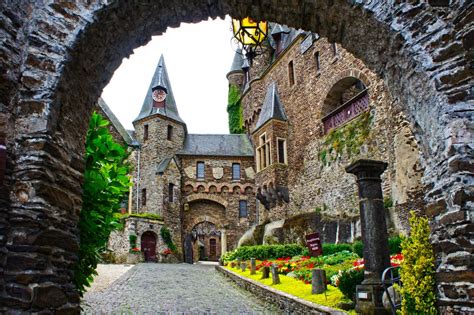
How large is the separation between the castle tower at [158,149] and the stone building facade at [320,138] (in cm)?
646

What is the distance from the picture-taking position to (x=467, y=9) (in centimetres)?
366

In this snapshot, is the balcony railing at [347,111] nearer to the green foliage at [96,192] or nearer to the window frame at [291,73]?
the window frame at [291,73]

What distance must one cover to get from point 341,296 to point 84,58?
19.4 ft

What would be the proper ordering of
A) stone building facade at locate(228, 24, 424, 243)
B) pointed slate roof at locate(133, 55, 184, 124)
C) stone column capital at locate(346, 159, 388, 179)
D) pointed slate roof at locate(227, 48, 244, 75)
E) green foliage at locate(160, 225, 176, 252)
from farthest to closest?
pointed slate roof at locate(227, 48, 244, 75) < pointed slate roof at locate(133, 55, 184, 124) < green foliage at locate(160, 225, 176, 252) < stone building facade at locate(228, 24, 424, 243) < stone column capital at locate(346, 159, 388, 179)

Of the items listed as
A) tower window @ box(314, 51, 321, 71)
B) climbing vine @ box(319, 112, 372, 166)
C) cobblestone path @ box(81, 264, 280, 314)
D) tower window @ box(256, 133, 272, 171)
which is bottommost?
cobblestone path @ box(81, 264, 280, 314)

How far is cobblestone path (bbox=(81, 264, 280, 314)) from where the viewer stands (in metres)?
8.28

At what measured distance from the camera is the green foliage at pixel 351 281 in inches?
275

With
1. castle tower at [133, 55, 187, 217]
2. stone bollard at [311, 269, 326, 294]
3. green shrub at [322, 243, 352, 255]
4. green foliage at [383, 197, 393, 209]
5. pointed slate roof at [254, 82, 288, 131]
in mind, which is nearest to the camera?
stone bollard at [311, 269, 326, 294]

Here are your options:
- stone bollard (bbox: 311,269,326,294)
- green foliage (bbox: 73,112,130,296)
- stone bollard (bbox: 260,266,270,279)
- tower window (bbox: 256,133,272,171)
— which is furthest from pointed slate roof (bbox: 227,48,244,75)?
green foliage (bbox: 73,112,130,296)

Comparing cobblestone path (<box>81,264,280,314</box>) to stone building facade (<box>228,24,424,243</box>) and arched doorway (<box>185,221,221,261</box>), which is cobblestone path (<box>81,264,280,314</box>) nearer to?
stone building facade (<box>228,24,424,243</box>)

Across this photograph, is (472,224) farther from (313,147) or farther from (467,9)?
(313,147)

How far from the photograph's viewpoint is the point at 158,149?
30.0 metres

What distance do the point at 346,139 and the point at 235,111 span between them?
16.5 meters

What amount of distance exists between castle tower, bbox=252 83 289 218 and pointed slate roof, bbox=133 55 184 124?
345 inches
